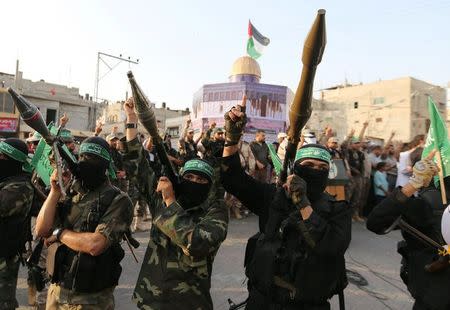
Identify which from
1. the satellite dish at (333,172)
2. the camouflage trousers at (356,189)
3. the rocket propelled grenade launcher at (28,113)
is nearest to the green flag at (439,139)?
the rocket propelled grenade launcher at (28,113)

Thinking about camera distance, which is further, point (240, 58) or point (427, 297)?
point (240, 58)

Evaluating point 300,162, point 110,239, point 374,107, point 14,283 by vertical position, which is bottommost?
point 14,283

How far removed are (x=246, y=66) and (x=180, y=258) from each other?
24423mm

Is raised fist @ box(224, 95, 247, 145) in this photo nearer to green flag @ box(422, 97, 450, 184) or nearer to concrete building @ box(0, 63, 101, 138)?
green flag @ box(422, 97, 450, 184)

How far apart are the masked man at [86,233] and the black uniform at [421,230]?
6.03 feet

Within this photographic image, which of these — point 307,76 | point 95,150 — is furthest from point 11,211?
point 307,76

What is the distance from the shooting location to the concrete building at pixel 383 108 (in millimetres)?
42938

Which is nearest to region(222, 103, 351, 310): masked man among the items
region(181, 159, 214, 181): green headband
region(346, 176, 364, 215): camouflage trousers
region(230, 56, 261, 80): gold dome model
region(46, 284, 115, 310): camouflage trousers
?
region(181, 159, 214, 181): green headband

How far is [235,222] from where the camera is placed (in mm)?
8703

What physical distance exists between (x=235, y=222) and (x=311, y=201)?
20.5 feet

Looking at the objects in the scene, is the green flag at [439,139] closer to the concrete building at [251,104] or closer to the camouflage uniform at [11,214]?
the camouflage uniform at [11,214]

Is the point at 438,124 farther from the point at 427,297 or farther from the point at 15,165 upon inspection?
the point at 15,165

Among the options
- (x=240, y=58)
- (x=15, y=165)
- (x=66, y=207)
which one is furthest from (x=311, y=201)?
(x=240, y=58)

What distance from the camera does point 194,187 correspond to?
2.67m
